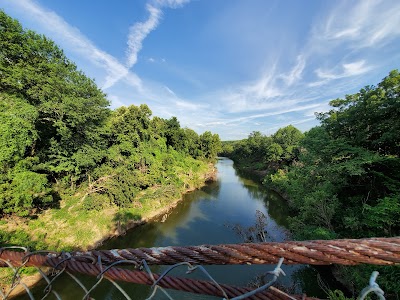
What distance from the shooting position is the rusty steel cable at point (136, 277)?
797mm

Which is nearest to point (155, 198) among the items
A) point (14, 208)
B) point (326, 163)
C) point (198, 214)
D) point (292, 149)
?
point (198, 214)

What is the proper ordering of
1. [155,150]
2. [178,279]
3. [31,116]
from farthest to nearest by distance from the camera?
1. [155,150]
2. [31,116]
3. [178,279]

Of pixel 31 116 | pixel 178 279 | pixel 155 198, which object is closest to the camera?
pixel 178 279

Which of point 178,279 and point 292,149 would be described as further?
point 292,149

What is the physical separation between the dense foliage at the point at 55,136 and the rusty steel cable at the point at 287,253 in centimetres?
1291

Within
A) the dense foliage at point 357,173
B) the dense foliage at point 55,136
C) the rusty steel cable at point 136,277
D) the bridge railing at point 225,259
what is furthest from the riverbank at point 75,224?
the dense foliage at point 357,173

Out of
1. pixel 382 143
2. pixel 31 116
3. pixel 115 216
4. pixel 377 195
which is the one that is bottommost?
pixel 115 216

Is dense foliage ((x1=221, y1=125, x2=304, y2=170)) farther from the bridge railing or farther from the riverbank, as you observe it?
the bridge railing

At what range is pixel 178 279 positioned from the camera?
896mm

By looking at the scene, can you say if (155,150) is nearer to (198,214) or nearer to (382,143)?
(198,214)

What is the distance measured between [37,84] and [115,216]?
10755mm

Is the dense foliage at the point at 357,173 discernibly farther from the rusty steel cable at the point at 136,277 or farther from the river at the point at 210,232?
the rusty steel cable at the point at 136,277

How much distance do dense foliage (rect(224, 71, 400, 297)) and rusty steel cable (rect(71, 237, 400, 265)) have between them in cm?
932

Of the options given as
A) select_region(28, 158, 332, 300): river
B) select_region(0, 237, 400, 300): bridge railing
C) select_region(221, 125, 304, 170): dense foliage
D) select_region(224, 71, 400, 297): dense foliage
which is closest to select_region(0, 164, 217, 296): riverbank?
select_region(28, 158, 332, 300): river
